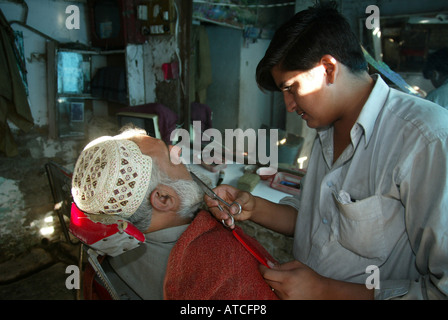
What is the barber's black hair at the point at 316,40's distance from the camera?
1.00 meters

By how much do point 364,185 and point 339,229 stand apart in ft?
0.66

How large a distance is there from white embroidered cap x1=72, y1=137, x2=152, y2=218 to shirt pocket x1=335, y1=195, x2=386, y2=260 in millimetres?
800

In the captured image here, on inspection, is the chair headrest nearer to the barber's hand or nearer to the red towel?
the red towel

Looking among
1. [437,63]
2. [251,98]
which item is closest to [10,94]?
[251,98]

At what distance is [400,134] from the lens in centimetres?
93

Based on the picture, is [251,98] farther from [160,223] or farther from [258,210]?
[160,223]

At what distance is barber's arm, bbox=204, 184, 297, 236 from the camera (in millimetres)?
1366

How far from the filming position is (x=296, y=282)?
960 mm

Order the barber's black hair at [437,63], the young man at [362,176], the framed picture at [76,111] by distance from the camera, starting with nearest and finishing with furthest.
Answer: the young man at [362,176]
the barber's black hair at [437,63]
the framed picture at [76,111]

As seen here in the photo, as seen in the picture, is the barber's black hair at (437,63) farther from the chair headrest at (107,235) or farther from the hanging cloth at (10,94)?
the hanging cloth at (10,94)

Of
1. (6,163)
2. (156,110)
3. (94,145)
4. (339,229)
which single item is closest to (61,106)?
(6,163)

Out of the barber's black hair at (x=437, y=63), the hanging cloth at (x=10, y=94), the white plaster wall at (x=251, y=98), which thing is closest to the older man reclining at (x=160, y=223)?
the barber's black hair at (x=437, y=63)

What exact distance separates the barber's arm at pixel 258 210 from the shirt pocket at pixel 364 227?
0.39m
